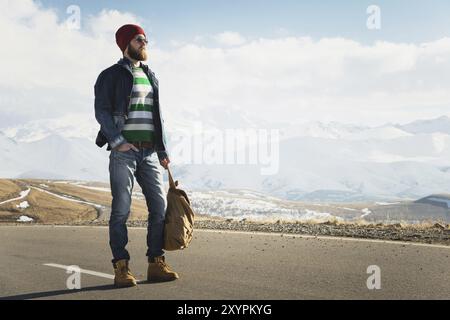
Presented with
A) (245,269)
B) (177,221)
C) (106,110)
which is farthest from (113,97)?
(245,269)

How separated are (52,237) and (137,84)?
279 inches

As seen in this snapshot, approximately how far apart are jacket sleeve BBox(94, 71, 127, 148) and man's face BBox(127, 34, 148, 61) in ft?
1.17

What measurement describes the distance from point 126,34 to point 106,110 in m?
0.86

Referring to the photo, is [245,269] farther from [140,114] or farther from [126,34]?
[126,34]

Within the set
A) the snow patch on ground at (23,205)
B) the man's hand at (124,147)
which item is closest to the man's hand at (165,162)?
the man's hand at (124,147)

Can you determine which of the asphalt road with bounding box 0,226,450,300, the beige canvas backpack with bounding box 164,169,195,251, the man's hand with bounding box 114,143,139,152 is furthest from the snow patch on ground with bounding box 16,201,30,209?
the man's hand with bounding box 114,143,139,152

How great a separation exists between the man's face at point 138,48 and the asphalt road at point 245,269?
7.90 ft

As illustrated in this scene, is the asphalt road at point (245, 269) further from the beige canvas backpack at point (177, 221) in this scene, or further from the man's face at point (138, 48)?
the man's face at point (138, 48)

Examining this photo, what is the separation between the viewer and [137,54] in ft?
20.5

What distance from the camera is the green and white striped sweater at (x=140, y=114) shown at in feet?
20.1

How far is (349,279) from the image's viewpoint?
6.48 meters
